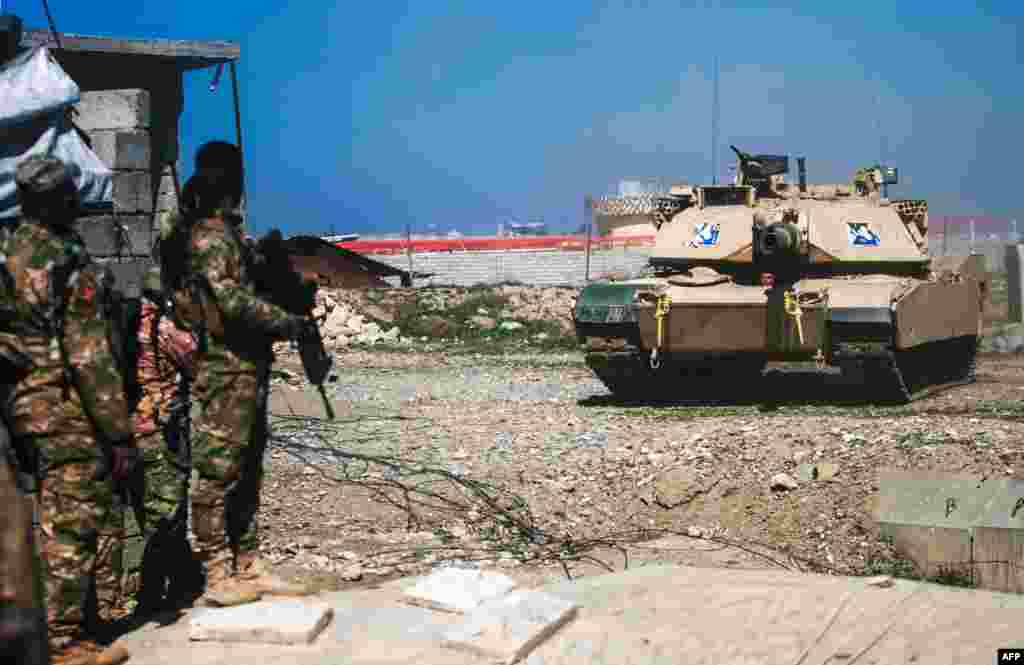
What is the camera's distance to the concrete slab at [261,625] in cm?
457

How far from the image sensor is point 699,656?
4762 millimetres

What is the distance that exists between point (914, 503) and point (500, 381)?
26.3ft

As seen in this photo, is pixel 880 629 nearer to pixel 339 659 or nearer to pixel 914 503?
pixel 339 659

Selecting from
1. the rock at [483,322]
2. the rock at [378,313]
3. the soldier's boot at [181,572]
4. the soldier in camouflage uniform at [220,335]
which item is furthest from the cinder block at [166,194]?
the rock at [483,322]

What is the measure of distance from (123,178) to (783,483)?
4.66m

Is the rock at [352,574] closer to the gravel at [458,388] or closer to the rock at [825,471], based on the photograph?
the rock at [825,471]

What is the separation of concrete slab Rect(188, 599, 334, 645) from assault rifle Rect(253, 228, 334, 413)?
3.00ft

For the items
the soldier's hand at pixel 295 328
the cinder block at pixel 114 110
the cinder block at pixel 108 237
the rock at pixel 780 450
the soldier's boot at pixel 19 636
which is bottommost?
the rock at pixel 780 450

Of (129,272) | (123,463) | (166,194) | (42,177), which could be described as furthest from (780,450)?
(166,194)

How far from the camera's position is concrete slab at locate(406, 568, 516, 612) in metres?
5.06

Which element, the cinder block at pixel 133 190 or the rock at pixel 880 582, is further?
the cinder block at pixel 133 190

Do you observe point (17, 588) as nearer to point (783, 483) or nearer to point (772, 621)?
point (772, 621)

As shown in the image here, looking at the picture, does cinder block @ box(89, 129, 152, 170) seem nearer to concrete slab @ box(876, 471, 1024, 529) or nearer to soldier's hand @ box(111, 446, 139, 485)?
soldier's hand @ box(111, 446, 139, 485)

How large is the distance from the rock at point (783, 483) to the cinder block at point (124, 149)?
14.8 ft
